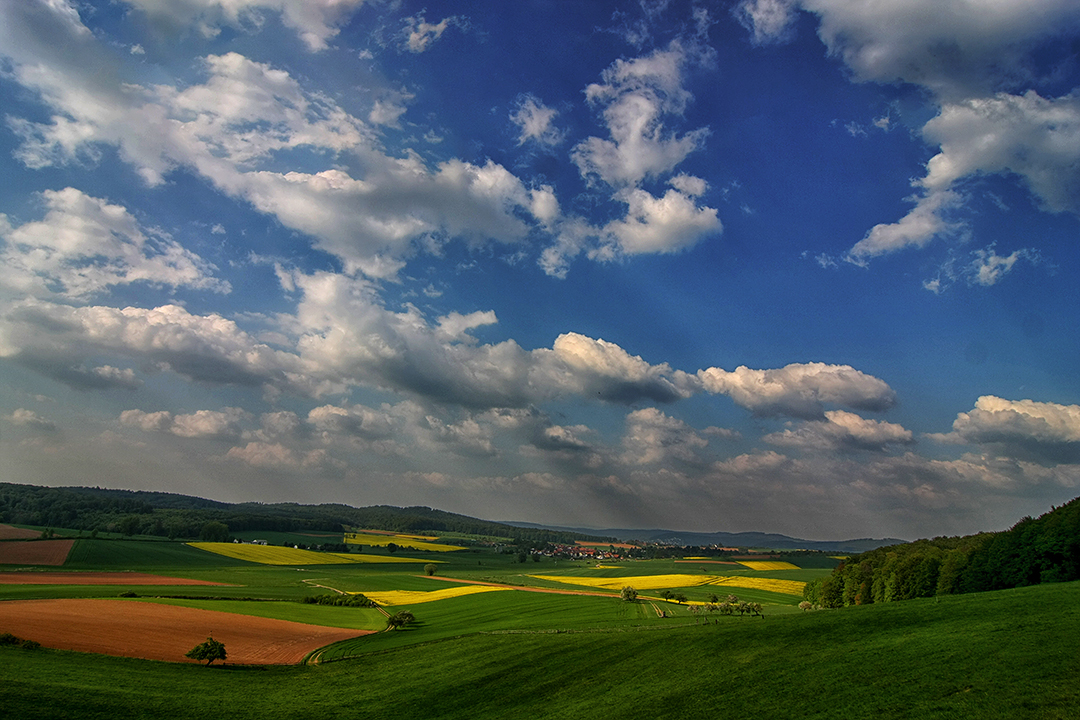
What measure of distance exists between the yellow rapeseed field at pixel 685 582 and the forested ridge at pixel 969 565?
34.9 meters

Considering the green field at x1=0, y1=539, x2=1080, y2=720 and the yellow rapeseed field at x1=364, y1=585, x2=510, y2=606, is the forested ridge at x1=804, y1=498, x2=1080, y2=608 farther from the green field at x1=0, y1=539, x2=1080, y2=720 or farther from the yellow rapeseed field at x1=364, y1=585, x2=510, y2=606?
the yellow rapeseed field at x1=364, y1=585, x2=510, y2=606

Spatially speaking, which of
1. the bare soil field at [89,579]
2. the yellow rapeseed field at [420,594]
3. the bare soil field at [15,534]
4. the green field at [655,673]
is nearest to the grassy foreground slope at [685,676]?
the green field at [655,673]

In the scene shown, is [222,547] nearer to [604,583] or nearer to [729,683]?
[604,583]

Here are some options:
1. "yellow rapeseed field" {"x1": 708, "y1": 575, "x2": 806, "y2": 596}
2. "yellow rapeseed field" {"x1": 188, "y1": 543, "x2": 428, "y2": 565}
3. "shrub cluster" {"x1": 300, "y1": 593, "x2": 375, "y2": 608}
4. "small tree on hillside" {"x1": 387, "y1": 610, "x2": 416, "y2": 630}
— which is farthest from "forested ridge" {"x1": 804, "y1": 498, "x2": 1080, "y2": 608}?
"yellow rapeseed field" {"x1": 188, "y1": 543, "x2": 428, "y2": 565}

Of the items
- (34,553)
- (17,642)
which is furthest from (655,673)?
(34,553)

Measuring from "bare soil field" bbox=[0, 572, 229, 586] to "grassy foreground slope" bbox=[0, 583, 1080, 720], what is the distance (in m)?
65.4

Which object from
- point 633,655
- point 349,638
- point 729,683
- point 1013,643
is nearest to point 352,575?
point 349,638

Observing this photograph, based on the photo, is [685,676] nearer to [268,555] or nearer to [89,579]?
[89,579]

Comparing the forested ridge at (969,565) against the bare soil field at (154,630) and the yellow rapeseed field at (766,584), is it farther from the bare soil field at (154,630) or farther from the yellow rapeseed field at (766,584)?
the bare soil field at (154,630)

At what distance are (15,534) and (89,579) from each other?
2645 inches

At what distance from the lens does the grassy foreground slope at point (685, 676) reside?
27.7 meters

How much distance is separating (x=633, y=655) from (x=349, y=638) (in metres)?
40.1

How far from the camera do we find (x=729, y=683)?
34.7 m

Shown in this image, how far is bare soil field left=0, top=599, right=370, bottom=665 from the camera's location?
53.3 m
